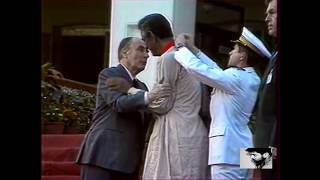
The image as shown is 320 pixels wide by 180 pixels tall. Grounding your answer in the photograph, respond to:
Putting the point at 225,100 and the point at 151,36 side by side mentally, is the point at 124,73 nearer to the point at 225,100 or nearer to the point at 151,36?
the point at 151,36

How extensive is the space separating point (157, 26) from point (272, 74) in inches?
26.7

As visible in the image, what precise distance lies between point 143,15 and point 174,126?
0.62m

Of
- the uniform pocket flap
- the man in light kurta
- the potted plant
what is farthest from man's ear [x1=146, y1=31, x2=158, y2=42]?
the uniform pocket flap

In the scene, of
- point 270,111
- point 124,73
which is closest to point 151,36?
point 124,73

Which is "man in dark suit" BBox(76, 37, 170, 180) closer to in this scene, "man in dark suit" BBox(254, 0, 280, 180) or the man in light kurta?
the man in light kurta

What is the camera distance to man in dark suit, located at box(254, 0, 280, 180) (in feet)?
51.5

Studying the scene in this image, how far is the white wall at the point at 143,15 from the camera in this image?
15719mm

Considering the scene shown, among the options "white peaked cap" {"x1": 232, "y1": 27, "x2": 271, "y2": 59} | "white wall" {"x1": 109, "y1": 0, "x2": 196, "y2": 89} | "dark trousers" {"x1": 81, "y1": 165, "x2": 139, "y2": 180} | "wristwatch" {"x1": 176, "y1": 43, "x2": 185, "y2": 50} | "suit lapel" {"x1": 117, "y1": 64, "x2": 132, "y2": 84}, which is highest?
"white wall" {"x1": 109, "y1": 0, "x2": 196, "y2": 89}

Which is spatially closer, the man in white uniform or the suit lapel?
the man in white uniform

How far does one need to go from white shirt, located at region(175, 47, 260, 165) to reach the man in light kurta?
56 mm

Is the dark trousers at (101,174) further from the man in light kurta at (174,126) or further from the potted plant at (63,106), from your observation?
the potted plant at (63,106)

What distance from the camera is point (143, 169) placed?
15812mm
